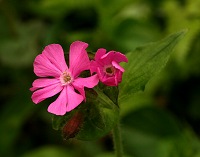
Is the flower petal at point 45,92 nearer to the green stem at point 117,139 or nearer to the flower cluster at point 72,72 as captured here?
the flower cluster at point 72,72

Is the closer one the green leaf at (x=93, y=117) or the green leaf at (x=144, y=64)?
the green leaf at (x=93, y=117)

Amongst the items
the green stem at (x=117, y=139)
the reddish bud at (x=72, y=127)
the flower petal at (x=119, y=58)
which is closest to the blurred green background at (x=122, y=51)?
the green stem at (x=117, y=139)

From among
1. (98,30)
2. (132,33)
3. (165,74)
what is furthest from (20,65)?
(165,74)

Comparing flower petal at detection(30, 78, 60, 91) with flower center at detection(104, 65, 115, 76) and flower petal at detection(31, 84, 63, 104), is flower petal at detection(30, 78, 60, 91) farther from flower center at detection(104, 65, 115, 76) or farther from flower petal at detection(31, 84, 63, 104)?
flower center at detection(104, 65, 115, 76)

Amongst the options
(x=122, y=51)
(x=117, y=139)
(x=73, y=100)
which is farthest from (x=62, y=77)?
(x=122, y=51)

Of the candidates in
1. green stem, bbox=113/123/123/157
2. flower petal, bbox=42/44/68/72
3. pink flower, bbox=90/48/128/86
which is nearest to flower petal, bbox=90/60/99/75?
pink flower, bbox=90/48/128/86

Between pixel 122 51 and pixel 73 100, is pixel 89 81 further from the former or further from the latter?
pixel 122 51

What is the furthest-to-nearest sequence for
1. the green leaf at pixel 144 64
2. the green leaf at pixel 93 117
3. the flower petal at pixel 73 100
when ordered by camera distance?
the green leaf at pixel 144 64
the green leaf at pixel 93 117
the flower petal at pixel 73 100
